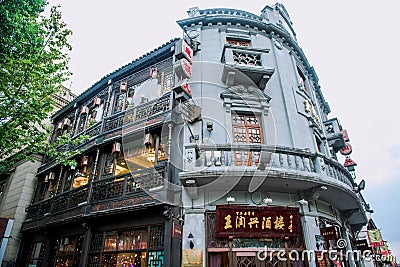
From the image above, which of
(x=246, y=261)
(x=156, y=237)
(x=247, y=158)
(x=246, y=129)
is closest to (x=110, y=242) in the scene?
(x=156, y=237)

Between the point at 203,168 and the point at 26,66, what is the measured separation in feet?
23.7

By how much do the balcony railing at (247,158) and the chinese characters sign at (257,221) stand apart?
4.89 feet

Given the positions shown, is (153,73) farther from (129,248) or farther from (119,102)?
(129,248)

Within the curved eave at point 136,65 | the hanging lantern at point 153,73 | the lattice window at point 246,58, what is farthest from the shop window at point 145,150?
the lattice window at point 246,58

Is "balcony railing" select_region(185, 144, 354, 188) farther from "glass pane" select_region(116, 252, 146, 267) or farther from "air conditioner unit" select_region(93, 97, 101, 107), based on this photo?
"air conditioner unit" select_region(93, 97, 101, 107)

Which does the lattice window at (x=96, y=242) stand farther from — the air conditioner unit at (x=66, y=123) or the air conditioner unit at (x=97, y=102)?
the air conditioner unit at (x=66, y=123)

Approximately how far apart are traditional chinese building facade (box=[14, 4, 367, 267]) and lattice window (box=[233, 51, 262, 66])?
0.17 ft

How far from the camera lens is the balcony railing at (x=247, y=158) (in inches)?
355

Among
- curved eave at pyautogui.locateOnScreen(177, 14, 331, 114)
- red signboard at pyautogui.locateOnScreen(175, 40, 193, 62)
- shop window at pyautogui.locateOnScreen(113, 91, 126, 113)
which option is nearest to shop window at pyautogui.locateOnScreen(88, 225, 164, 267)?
shop window at pyautogui.locateOnScreen(113, 91, 126, 113)

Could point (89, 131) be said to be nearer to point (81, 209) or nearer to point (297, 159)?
point (81, 209)

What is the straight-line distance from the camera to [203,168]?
8.81 m

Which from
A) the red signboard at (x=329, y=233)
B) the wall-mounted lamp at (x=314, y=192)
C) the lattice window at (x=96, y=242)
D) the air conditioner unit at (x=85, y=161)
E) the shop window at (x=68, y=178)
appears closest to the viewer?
the wall-mounted lamp at (x=314, y=192)

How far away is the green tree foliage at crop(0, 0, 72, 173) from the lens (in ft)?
29.1

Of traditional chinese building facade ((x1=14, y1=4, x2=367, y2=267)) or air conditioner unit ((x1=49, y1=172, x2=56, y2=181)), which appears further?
air conditioner unit ((x1=49, y1=172, x2=56, y2=181))
